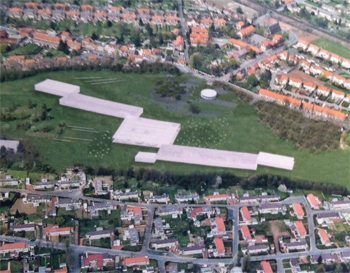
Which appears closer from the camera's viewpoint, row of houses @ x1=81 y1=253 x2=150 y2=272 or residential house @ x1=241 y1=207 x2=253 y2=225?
row of houses @ x1=81 y1=253 x2=150 y2=272

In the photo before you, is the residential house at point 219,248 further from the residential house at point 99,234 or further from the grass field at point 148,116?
the grass field at point 148,116

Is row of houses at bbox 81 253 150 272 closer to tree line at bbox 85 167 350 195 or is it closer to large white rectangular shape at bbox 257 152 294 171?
tree line at bbox 85 167 350 195

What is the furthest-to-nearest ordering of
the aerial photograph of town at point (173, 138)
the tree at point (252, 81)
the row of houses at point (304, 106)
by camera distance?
the tree at point (252, 81)
the row of houses at point (304, 106)
the aerial photograph of town at point (173, 138)

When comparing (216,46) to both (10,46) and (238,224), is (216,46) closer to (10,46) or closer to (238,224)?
(10,46)

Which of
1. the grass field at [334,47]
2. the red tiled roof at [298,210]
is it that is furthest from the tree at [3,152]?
the grass field at [334,47]

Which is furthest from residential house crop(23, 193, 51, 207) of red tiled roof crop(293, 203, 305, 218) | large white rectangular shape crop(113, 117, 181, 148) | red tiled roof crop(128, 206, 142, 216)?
red tiled roof crop(293, 203, 305, 218)

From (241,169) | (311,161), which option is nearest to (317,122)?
(311,161)
